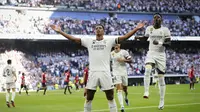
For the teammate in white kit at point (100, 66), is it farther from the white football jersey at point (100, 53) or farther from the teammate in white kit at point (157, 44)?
the teammate in white kit at point (157, 44)

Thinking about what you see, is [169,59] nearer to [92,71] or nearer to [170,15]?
[170,15]

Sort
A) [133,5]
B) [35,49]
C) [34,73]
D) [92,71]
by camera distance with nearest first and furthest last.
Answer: [92,71] → [34,73] → [35,49] → [133,5]

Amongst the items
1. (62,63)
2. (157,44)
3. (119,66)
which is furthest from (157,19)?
(62,63)

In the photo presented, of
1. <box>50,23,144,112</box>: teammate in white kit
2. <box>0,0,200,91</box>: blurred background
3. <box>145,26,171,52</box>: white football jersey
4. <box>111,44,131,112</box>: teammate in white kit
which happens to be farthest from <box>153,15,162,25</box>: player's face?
<box>0,0,200,91</box>: blurred background

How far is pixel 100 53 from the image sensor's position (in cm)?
926

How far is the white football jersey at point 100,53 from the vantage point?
9.20m

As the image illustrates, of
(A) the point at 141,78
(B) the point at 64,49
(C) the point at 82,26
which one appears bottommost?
(A) the point at 141,78

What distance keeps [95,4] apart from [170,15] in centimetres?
1306

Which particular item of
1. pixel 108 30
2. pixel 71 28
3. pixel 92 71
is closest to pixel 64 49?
pixel 71 28

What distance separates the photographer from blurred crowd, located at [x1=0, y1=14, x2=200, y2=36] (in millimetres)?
49188

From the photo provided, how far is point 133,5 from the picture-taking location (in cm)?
5853

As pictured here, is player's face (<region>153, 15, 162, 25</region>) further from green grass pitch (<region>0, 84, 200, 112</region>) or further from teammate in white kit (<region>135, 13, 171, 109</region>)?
green grass pitch (<region>0, 84, 200, 112</region>)

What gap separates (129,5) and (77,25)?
10372mm

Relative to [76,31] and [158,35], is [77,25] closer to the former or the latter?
[76,31]
